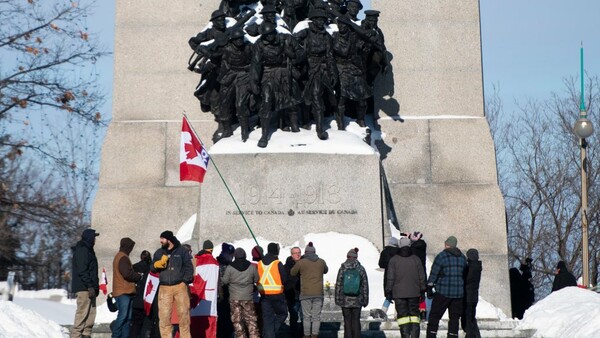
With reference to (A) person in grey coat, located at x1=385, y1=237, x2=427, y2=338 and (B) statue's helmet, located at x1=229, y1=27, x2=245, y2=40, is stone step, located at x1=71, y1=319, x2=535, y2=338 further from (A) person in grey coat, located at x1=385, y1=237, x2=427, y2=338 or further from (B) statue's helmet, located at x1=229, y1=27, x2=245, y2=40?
(B) statue's helmet, located at x1=229, y1=27, x2=245, y2=40

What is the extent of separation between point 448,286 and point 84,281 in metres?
4.74

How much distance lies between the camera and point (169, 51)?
79.0ft

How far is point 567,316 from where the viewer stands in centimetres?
1786

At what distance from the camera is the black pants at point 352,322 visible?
52.1 ft

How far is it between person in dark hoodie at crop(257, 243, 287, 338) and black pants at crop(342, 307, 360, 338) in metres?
0.80

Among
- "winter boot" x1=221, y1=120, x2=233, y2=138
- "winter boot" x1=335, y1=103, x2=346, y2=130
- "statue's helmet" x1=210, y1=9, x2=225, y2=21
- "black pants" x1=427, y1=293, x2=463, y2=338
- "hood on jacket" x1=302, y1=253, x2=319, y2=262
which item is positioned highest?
"statue's helmet" x1=210, y1=9, x2=225, y2=21

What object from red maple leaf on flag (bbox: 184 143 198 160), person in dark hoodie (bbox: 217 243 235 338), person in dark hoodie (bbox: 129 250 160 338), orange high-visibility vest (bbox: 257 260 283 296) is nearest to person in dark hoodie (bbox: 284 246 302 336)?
orange high-visibility vest (bbox: 257 260 283 296)

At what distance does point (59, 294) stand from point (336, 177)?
564 centimetres

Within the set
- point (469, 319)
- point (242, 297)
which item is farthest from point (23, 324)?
point (469, 319)

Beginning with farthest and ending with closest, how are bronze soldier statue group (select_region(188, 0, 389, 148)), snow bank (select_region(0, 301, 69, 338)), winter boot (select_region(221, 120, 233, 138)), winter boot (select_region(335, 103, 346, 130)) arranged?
winter boot (select_region(221, 120, 233, 138))
winter boot (select_region(335, 103, 346, 130))
bronze soldier statue group (select_region(188, 0, 389, 148))
snow bank (select_region(0, 301, 69, 338))

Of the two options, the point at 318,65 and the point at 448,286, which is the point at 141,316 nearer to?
the point at 448,286

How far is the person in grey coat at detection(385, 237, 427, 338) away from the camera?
15734 millimetres

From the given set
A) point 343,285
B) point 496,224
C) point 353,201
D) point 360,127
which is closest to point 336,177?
point 353,201

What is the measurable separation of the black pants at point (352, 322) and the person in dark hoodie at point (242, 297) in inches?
45.5
